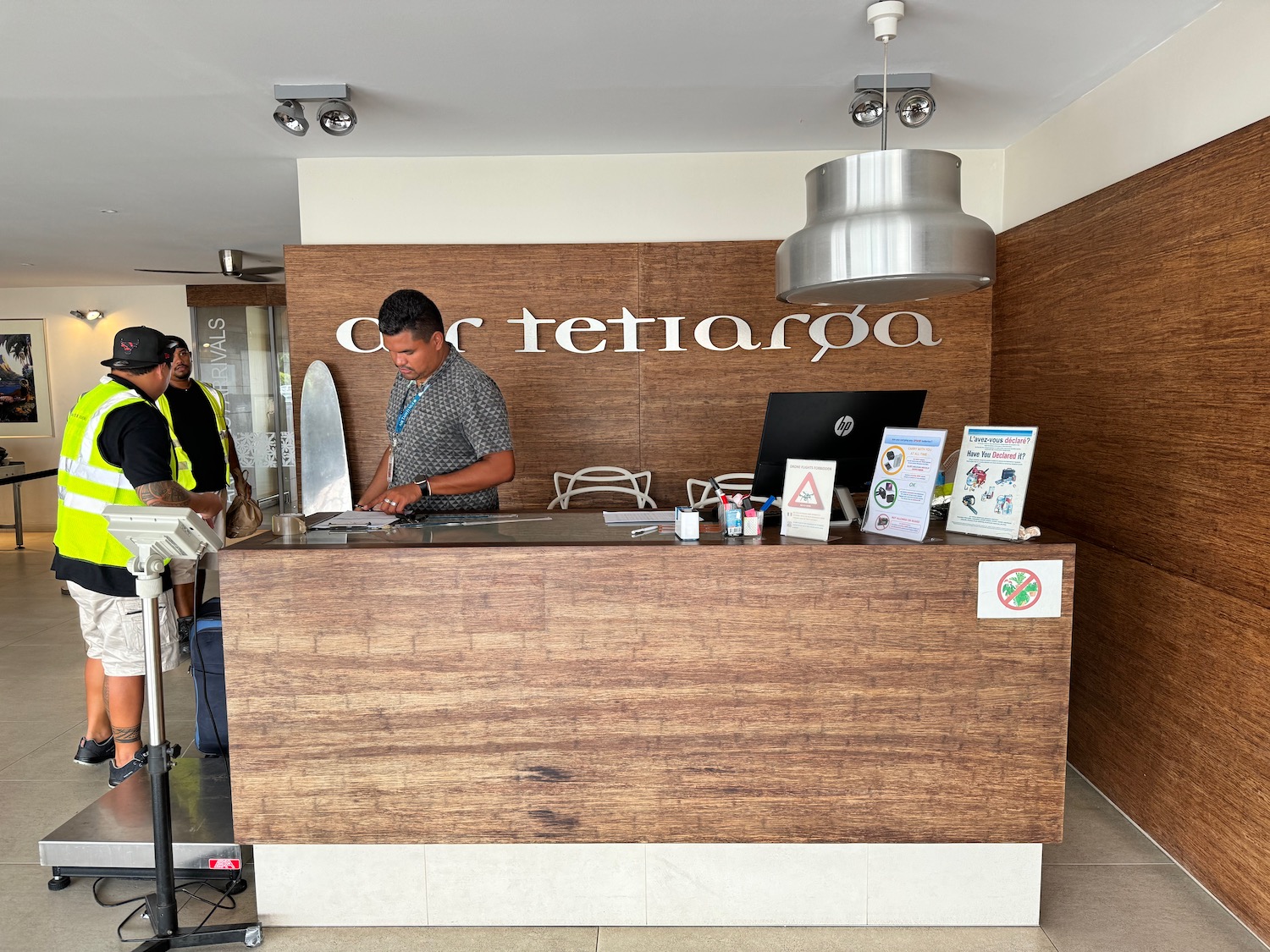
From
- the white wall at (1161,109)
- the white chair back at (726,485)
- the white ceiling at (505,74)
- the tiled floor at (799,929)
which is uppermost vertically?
the white ceiling at (505,74)

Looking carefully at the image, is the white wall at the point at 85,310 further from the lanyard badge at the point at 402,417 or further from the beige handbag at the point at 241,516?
the beige handbag at the point at 241,516

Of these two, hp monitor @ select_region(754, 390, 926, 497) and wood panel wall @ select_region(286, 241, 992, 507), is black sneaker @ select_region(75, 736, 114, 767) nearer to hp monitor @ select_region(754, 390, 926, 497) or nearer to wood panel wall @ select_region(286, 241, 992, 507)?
wood panel wall @ select_region(286, 241, 992, 507)

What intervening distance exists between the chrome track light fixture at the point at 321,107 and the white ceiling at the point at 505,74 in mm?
56

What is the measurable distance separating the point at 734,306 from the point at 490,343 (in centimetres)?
143

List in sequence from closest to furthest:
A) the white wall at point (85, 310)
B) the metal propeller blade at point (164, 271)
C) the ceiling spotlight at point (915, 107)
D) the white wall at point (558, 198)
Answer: the ceiling spotlight at point (915, 107) → the white wall at point (558, 198) → the metal propeller blade at point (164, 271) → the white wall at point (85, 310)

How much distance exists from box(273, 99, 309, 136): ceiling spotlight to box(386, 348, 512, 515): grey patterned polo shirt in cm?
126

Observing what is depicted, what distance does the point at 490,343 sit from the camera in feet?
15.9

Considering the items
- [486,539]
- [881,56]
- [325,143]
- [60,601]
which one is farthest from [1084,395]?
[60,601]

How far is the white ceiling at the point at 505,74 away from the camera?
2.90m

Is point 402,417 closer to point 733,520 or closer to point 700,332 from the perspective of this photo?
point 733,520

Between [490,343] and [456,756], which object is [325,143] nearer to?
[490,343]

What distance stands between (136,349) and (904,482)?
9.26 ft

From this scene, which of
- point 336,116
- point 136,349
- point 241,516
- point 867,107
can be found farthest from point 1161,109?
point 136,349

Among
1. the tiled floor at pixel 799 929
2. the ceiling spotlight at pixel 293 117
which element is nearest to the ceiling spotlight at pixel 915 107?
the ceiling spotlight at pixel 293 117
